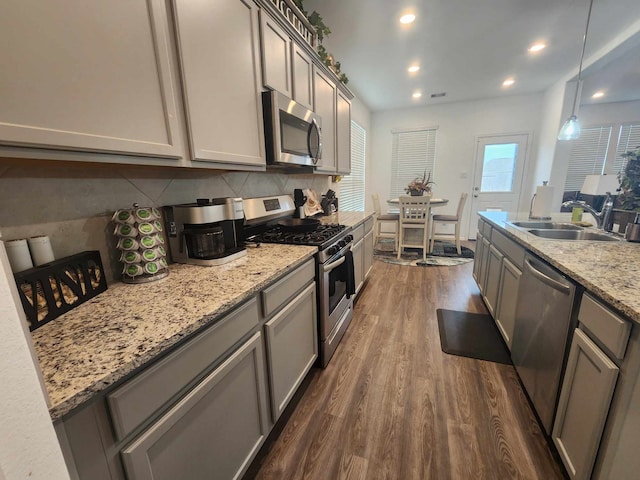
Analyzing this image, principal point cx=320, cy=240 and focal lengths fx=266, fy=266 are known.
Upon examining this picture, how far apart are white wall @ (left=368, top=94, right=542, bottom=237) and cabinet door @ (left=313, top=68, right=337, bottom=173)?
3.46 metres

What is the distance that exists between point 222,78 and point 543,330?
6.48 ft

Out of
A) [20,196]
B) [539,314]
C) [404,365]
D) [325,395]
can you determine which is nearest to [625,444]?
[539,314]

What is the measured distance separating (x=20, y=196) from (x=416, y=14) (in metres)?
3.07

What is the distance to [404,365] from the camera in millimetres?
1851

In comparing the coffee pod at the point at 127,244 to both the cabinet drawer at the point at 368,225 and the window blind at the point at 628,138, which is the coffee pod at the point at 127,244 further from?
the window blind at the point at 628,138

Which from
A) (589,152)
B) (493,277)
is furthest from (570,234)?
(589,152)

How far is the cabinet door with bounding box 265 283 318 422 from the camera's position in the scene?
120cm

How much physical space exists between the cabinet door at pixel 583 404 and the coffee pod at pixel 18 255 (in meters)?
1.85

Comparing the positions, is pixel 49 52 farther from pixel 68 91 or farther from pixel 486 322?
pixel 486 322

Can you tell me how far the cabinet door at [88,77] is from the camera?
0.62 m

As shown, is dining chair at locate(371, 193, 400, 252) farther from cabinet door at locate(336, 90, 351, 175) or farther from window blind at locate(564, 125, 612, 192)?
window blind at locate(564, 125, 612, 192)

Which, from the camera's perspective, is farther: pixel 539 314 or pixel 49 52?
pixel 539 314

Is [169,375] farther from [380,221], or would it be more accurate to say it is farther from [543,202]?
[380,221]

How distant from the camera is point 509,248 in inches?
74.5
